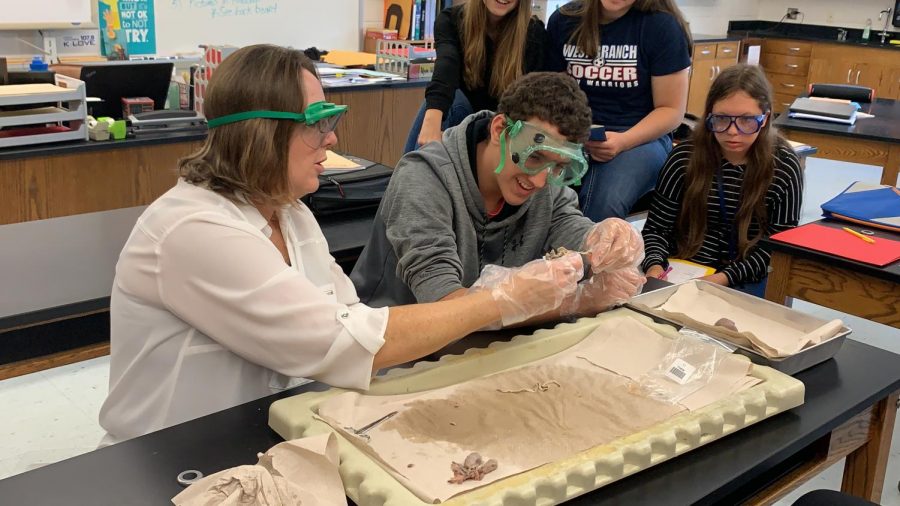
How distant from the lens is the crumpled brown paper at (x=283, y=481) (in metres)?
1.00

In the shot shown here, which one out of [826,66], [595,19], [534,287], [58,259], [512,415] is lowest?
[58,259]

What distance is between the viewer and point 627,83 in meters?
2.85

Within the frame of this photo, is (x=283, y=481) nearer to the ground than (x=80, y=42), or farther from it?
nearer to the ground

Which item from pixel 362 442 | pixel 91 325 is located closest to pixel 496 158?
pixel 362 442

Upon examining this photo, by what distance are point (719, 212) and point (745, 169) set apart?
157mm

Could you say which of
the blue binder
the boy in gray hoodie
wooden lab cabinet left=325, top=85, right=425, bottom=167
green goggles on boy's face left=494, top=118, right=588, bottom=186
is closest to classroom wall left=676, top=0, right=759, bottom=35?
wooden lab cabinet left=325, top=85, right=425, bottom=167

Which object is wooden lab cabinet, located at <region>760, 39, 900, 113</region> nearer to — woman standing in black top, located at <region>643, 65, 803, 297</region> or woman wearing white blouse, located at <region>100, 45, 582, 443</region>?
woman standing in black top, located at <region>643, 65, 803, 297</region>

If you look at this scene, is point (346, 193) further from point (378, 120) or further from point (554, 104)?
point (378, 120)

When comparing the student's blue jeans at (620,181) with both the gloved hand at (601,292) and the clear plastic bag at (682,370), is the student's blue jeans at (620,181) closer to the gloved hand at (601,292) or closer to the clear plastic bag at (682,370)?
the gloved hand at (601,292)

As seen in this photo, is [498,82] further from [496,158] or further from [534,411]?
[534,411]

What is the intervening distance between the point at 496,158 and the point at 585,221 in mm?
291

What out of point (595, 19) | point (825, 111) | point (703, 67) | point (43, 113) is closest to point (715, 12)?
point (703, 67)

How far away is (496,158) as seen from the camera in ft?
6.12

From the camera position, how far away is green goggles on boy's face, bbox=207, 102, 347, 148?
1.36 metres
